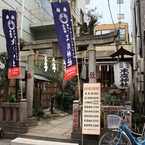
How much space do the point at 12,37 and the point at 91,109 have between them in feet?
16.9

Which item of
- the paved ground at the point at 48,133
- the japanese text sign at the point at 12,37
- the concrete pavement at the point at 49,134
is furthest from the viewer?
the japanese text sign at the point at 12,37

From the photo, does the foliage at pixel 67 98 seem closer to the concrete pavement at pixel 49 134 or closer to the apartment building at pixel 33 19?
the apartment building at pixel 33 19

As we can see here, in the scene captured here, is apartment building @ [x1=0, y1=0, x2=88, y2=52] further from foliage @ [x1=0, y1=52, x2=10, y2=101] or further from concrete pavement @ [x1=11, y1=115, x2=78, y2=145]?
concrete pavement @ [x1=11, y1=115, x2=78, y2=145]

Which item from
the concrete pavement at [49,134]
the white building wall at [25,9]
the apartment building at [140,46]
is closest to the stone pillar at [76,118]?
the concrete pavement at [49,134]

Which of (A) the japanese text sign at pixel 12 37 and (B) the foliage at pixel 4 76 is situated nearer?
(A) the japanese text sign at pixel 12 37

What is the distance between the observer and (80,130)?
8180 mm

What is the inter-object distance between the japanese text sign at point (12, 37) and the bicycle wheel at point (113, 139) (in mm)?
5024

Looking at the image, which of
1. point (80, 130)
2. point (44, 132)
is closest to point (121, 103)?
point (80, 130)

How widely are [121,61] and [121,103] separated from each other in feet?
6.84

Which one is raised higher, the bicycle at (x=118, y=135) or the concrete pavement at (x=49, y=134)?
the bicycle at (x=118, y=135)

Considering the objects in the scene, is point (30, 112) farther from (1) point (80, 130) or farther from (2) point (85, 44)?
(2) point (85, 44)

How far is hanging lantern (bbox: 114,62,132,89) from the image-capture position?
8.70 metres

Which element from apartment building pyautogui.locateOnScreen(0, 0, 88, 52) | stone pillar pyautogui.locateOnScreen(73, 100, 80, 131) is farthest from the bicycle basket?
apartment building pyautogui.locateOnScreen(0, 0, 88, 52)

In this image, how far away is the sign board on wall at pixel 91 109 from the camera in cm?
756
